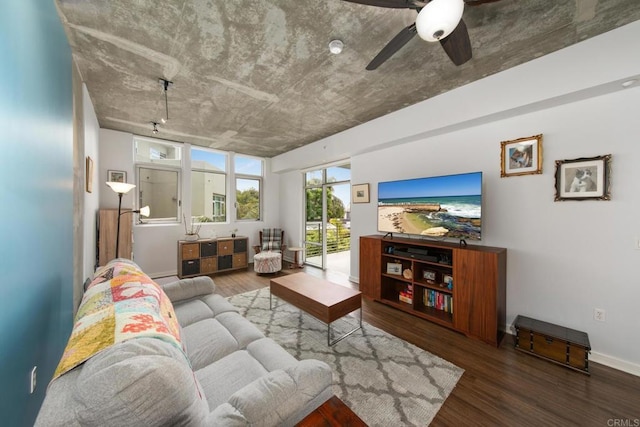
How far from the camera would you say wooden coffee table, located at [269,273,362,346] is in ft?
7.63

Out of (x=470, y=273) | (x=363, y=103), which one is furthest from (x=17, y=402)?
(x=363, y=103)

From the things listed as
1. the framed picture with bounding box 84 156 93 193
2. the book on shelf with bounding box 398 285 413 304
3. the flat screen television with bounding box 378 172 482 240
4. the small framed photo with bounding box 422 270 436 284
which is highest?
the framed picture with bounding box 84 156 93 193

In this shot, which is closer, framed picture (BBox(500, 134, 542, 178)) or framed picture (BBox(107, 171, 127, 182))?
framed picture (BBox(500, 134, 542, 178))

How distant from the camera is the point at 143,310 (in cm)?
112

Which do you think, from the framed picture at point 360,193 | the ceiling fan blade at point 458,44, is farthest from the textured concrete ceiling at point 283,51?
the framed picture at point 360,193

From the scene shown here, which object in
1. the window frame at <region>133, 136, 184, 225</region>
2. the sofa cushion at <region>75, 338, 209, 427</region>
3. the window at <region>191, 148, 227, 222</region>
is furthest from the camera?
the window at <region>191, 148, 227, 222</region>

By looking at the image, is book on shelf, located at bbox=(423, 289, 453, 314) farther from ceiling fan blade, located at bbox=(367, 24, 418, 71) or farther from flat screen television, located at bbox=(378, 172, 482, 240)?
→ ceiling fan blade, located at bbox=(367, 24, 418, 71)

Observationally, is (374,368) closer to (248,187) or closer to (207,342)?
(207,342)

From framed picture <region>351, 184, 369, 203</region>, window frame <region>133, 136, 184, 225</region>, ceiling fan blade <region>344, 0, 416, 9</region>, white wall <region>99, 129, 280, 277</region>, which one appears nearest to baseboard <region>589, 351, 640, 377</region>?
framed picture <region>351, 184, 369, 203</region>

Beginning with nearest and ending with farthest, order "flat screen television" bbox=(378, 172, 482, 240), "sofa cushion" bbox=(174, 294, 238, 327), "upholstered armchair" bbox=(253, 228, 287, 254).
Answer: "sofa cushion" bbox=(174, 294, 238, 327) → "flat screen television" bbox=(378, 172, 482, 240) → "upholstered armchair" bbox=(253, 228, 287, 254)

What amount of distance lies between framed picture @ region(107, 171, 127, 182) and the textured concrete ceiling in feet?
4.16

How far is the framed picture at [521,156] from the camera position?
2422mm

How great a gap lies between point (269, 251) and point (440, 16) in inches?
196

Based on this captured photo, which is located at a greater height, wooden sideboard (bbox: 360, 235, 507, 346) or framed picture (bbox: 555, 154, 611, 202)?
framed picture (bbox: 555, 154, 611, 202)
